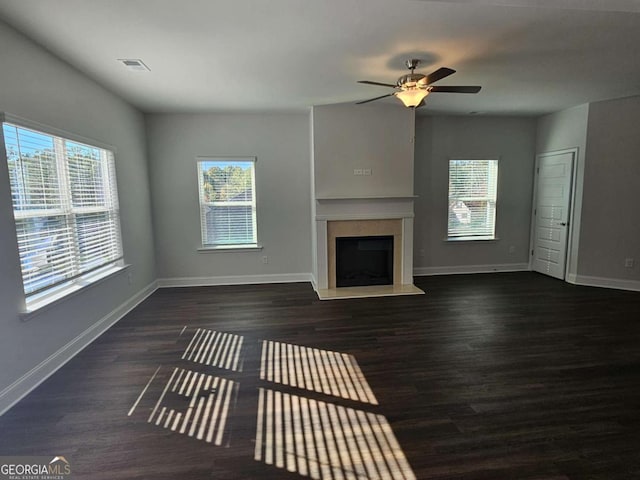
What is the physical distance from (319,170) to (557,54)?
9.43 ft

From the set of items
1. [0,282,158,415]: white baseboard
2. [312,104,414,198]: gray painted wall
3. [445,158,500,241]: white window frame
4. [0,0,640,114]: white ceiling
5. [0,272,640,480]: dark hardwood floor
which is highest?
[0,0,640,114]: white ceiling

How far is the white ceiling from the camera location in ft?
7.30

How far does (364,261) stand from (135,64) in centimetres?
372

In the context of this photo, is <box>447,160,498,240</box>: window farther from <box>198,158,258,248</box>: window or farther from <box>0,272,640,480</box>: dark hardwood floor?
<box>198,158,258,248</box>: window

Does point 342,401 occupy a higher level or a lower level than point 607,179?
lower

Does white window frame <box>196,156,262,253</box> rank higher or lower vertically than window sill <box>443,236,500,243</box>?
higher

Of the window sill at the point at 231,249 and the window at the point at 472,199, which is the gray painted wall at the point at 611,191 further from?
the window sill at the point at 231,249

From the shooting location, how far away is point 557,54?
3037mm

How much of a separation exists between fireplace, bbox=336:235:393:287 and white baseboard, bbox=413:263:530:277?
3.16 feet

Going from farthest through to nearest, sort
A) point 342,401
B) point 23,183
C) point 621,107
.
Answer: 1. point 621,107
2. point 23,183
3. point 342,401

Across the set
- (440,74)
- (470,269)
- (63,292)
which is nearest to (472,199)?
(470,269)

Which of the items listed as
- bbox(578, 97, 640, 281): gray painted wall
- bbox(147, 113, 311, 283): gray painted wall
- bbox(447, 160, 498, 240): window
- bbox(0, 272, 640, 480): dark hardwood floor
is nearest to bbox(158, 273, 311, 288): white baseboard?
bbox(147, 113, 311, 283): gray painted wall

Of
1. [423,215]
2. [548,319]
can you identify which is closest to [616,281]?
[548,319]

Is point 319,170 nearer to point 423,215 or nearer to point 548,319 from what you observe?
point 423,215
